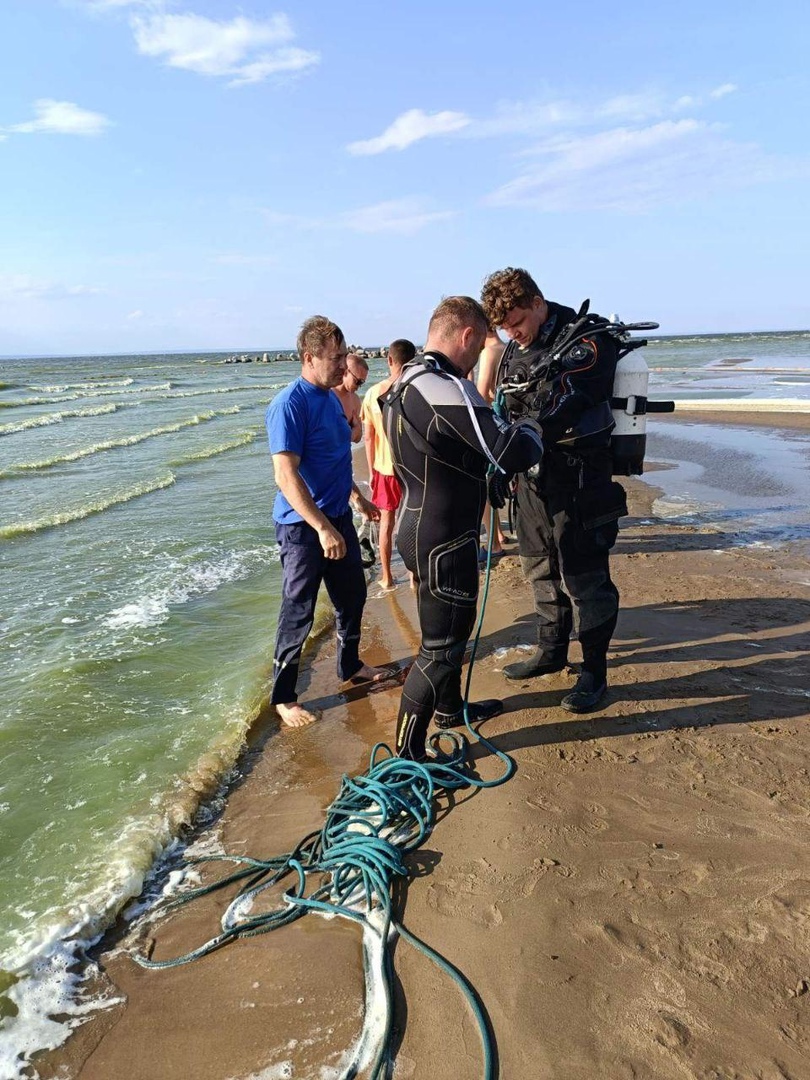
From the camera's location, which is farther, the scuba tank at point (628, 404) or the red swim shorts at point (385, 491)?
the red swim shorts at point (385, 491)

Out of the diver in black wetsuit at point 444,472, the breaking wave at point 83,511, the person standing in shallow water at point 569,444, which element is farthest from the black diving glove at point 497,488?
the breaking wave at point 83,511

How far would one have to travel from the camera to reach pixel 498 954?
2.36 m

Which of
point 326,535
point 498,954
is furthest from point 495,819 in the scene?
point 326,535

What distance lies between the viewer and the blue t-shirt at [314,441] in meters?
3.89

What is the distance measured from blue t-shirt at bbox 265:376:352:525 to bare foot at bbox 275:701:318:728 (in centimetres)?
116

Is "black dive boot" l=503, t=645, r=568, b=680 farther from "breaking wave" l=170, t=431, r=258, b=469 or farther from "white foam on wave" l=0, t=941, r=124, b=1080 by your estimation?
"breaking wave" l=170, t=431, r=258, b=469

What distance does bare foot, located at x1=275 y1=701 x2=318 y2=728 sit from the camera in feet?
13.9

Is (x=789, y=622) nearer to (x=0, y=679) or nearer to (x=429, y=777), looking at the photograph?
(x=429, y=777)

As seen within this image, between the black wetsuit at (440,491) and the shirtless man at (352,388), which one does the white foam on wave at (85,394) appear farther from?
the black wetsuit at (440,491)

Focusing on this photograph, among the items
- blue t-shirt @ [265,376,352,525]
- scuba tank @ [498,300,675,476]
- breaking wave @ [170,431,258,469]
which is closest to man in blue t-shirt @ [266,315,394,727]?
blue t-shirt @ [265,376,352,525]

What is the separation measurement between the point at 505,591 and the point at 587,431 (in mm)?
2656

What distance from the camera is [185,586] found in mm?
6965

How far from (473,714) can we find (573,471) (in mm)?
1467

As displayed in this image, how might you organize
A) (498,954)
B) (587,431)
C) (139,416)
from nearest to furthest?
1. (498,954)
2. (587,431)
3. (139,416)
